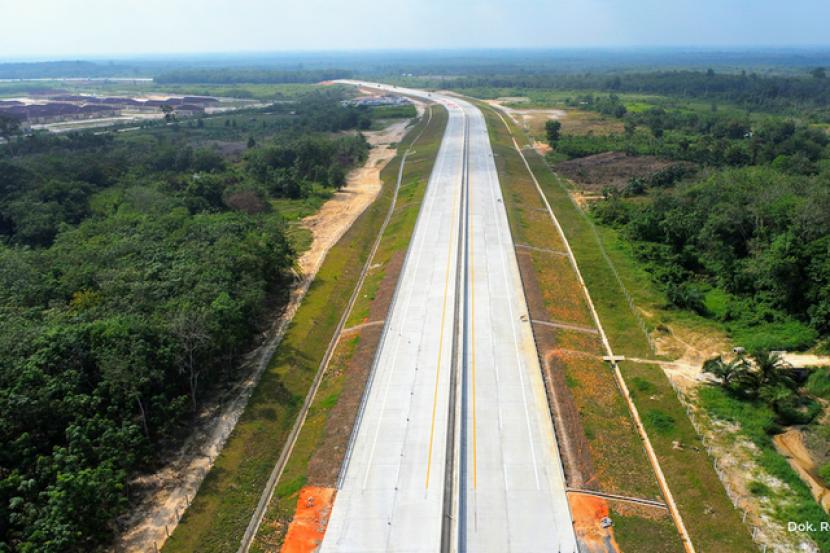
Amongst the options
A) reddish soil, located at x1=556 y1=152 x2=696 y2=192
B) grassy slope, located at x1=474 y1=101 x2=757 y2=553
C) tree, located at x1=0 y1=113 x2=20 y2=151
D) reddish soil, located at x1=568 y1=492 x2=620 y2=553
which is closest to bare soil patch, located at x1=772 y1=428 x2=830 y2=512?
grassy slope, located at x1=474 y1=101 x2=757 y2=553

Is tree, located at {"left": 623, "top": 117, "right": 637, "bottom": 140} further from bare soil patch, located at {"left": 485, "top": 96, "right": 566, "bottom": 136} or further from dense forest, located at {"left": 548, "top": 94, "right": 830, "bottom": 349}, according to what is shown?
dense forest, located at {"left": 548, "top": 94, "right": 830, "bottom": 349}

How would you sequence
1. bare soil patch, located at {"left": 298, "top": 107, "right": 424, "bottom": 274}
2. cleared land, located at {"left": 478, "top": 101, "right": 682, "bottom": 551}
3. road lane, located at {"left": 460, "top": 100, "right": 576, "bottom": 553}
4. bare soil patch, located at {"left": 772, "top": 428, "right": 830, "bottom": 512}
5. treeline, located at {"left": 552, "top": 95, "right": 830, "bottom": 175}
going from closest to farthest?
1. road lane, located at {"left": 460, "top": 100, "right": 576, "bottom": 553}
2. cleared land, located at {"left": 478, "top": 101, "right": 682, "bottom": 551}
3. bare soil patch, located at {"left": 772, "top": 428, "right": 830, "bottom": 512}
4. bare soil patch, located at {"left": 298, "top": 107, "right": 424, "bottom": 274}
5. treeline, located at {"left": 552, "top": 95, "right": 830, "bottom": 175}

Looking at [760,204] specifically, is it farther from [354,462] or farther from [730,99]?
[730,99]

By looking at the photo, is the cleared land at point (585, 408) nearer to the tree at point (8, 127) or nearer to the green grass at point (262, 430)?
the green grass at point (262, 430)

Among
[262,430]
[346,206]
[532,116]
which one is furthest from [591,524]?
[532,116]

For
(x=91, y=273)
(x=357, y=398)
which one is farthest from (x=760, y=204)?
(x=91, y=273)

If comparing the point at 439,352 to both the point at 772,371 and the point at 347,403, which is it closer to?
the point at 347,403
